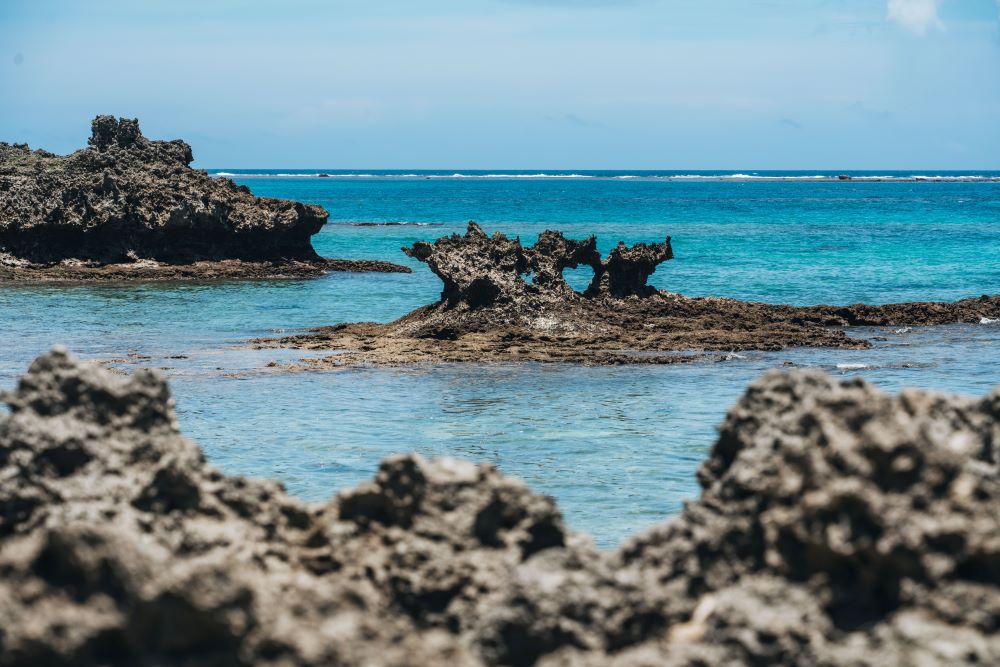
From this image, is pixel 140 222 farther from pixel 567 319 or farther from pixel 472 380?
pixel 472 380

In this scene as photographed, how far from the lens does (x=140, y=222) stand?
43.1m

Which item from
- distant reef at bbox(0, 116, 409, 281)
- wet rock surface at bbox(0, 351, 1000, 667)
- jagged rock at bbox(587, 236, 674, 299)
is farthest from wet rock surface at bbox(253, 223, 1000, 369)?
distant reef at bbox(0, 116, 409, 281)

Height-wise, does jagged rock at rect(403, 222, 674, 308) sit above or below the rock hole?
above

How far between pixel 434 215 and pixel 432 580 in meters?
94.6

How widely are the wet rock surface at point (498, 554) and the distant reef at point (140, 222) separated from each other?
3747 cm

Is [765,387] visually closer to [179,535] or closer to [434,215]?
[179,535]

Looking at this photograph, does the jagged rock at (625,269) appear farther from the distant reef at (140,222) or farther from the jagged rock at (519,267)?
the distant reef at (140,222)

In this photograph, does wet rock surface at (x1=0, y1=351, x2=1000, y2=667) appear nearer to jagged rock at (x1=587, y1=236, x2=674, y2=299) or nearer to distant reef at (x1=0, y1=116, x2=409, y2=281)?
jagged rock at (x1=587, y1=236, x2=674, y2=299)

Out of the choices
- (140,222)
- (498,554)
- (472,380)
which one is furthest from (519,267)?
(498,554)

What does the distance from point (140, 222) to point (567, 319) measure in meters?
22.3

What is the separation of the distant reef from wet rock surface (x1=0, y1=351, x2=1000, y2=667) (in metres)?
37.5

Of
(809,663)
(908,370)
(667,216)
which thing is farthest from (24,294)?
(667,216)

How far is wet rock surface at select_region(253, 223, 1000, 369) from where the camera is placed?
79.0 feet

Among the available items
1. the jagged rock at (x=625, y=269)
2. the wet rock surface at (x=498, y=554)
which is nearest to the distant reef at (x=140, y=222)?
the jagged rock at (x=625, y=269)
